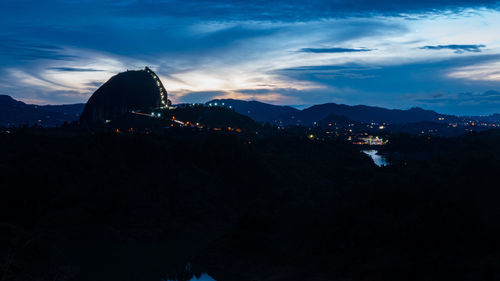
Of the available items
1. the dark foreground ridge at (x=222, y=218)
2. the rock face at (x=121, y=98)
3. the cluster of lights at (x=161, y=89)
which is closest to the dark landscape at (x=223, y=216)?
the dark foreground ridge at (x=222, y=218)

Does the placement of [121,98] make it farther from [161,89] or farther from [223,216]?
[223,216]

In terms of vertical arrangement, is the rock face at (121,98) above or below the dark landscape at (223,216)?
above

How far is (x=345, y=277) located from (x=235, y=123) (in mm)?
109771

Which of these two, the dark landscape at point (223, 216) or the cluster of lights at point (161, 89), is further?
the cluster of lights at point (161, 89)

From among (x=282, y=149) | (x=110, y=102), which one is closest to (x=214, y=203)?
(x=282, y=149)

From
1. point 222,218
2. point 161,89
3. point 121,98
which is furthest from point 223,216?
point 161,89

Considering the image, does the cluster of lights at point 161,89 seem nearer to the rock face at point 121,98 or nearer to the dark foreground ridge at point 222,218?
the rock face at point 121,98

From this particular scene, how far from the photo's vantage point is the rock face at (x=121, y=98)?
5748 inches

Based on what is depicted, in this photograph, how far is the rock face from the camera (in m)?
146

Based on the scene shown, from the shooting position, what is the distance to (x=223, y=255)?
3297cm

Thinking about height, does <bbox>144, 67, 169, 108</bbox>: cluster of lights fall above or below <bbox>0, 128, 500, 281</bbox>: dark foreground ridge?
above

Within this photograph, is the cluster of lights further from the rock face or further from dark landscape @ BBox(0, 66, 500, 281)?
dark landscape @ BBox(0, 66, 500, 281)

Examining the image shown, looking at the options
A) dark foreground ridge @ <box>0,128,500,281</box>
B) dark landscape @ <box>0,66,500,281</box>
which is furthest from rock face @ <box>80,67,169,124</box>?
dark foreground ridge @ <box>0,128,500,281</box>

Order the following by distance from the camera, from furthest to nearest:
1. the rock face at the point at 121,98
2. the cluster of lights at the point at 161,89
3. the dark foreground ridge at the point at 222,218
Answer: the cluster of lights at the point at 161,89 → the rock face at the point at 121,98 → the dark foreground ridge at the point at 222,218
